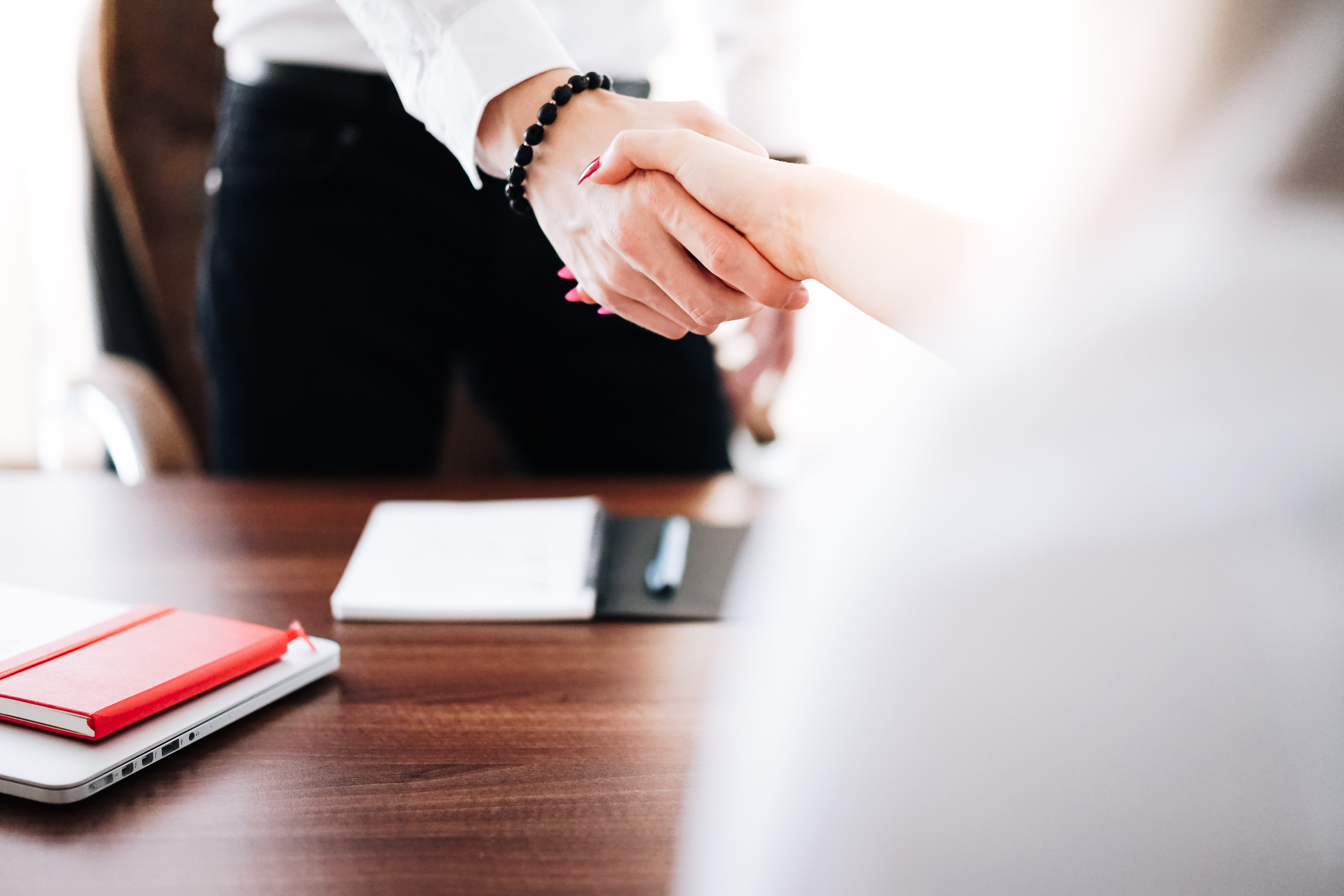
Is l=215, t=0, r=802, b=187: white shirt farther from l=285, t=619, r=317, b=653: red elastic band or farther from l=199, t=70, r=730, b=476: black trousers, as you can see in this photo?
l=285, t=619, r=317, b=653: red elastic band

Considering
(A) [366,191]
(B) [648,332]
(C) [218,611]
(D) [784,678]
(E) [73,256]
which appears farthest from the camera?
(E) [73,256]

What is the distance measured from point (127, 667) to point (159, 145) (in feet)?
4.31

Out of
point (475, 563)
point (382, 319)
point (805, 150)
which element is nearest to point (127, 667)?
point (475, 563)

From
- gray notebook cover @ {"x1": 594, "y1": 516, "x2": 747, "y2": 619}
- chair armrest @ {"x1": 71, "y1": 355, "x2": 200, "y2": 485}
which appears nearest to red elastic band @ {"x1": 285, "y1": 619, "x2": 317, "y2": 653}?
gray notebook cover @ {"x1": 594, "y1": 516, "x2": 747, "y2": 619}

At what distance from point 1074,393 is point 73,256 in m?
2.09

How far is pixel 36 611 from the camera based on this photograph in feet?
1.94

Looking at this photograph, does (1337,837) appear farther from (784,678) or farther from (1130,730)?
(784,678)

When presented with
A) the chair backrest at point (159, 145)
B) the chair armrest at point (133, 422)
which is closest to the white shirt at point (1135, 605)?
the chair armrest at point (133, 422)

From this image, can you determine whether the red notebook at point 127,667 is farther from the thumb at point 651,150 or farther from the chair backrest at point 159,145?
the chair backrest at point 159,145

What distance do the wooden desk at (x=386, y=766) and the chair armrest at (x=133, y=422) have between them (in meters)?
0.36

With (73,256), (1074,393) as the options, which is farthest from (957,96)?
(73,256)

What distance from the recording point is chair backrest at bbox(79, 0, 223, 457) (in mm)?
1492

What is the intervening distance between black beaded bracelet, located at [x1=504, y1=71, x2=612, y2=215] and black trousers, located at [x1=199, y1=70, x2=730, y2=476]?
0.86 feet

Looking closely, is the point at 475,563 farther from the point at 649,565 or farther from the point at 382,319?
the point at 382,319
